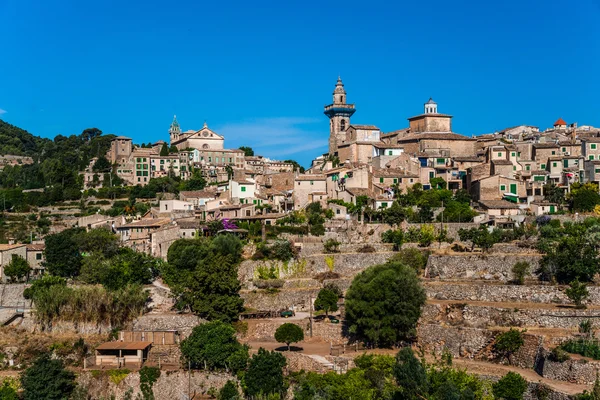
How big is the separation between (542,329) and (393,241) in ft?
49.4

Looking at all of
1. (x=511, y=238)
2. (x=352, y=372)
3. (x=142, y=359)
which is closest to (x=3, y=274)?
(x=142, y=359)

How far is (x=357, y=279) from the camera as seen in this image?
123 feet

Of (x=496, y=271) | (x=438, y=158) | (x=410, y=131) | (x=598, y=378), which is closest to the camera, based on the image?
(x=598, y=378)

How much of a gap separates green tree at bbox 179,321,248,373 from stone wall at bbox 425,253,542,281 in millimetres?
13342

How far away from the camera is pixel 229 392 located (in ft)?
104

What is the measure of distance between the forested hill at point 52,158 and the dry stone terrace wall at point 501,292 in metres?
47.0

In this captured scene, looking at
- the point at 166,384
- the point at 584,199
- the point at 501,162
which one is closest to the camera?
the point at 166,384

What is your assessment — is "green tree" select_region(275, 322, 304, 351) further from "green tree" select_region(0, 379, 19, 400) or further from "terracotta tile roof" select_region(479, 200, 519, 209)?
"terracotta tile roof" select_region(479, 200, 519, 209)

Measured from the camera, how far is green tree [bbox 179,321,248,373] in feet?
109

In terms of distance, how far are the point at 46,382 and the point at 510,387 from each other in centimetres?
1957

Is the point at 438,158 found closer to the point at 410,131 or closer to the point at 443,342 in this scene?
the point at 410,131

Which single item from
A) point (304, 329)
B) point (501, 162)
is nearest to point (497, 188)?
point (501, 162)

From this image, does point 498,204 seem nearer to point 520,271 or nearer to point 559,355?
point 520,271

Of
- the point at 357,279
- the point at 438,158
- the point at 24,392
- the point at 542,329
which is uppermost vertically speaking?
the point at 438,158
